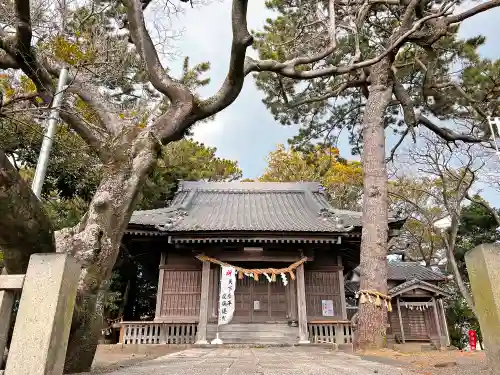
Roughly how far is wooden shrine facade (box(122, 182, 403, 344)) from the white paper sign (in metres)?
0.03

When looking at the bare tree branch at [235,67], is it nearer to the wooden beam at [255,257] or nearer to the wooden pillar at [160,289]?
the wooden beam at [255,257]

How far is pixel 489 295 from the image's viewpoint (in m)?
2.56

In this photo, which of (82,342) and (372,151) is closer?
(82,342)

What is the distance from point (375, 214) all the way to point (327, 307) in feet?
15.7

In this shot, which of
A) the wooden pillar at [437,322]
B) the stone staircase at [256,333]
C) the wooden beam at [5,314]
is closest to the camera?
the wooden beam at [5,314]

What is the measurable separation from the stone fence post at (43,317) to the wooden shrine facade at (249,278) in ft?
28.7

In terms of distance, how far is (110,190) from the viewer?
380 centimetres

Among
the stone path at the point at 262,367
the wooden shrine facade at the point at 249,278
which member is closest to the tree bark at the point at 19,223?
the stone path at the point at 262,367

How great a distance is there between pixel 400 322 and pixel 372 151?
1003 cm

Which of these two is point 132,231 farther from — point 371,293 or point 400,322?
point 400,322

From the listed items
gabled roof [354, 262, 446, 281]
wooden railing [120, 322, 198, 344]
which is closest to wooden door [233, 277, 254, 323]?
wooden railing [120, 322, 198, 344]

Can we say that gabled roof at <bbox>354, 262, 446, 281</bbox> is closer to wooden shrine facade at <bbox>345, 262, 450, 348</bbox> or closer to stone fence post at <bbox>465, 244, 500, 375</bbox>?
wooden shrine facade at <bbox>345, 262, 450, 348</bbox>

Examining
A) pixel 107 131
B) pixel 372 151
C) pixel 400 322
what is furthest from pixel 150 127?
pixel 400 322

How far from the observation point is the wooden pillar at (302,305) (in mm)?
10625
